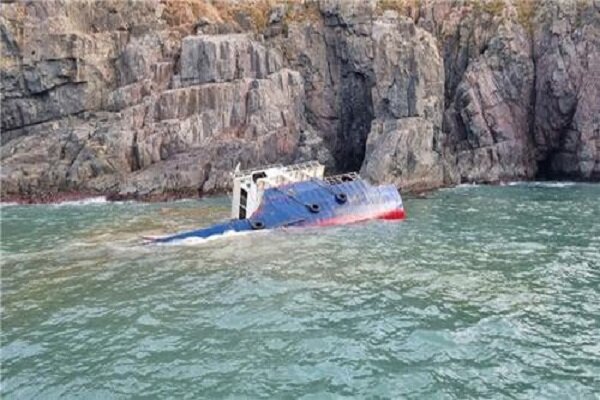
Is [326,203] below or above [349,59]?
below

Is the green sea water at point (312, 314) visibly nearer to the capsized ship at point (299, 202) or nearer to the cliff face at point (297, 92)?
the capsized ship at point (299, 202)

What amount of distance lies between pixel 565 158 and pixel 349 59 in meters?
32.1

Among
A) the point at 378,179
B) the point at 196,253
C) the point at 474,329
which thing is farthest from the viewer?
the point at 378,179

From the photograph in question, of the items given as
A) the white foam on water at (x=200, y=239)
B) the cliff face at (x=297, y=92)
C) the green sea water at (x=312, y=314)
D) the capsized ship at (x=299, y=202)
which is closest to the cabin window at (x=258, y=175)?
the capsized ship at (x=299, y=202)

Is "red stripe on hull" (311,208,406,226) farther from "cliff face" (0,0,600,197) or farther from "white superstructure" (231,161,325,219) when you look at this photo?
"cliff face" (0,0,600,197)

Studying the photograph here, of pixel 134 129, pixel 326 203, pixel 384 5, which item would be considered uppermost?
pixel 384 5

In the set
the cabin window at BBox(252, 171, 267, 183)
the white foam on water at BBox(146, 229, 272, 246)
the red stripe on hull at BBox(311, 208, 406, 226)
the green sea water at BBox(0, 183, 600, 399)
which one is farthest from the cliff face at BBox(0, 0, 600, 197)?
the green sea water at BBox(0, 183, 600, 399)

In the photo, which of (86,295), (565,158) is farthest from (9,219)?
(565,158)

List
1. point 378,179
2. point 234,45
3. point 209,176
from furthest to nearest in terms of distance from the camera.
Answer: point 234,45 → point 209,176 → point 378,179

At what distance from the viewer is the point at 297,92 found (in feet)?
268

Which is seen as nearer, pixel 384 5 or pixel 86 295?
pixel 86 295

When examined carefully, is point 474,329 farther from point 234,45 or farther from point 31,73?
point 31,73

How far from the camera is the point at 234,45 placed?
267 ft

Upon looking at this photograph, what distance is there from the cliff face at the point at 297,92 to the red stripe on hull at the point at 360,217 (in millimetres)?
18429
